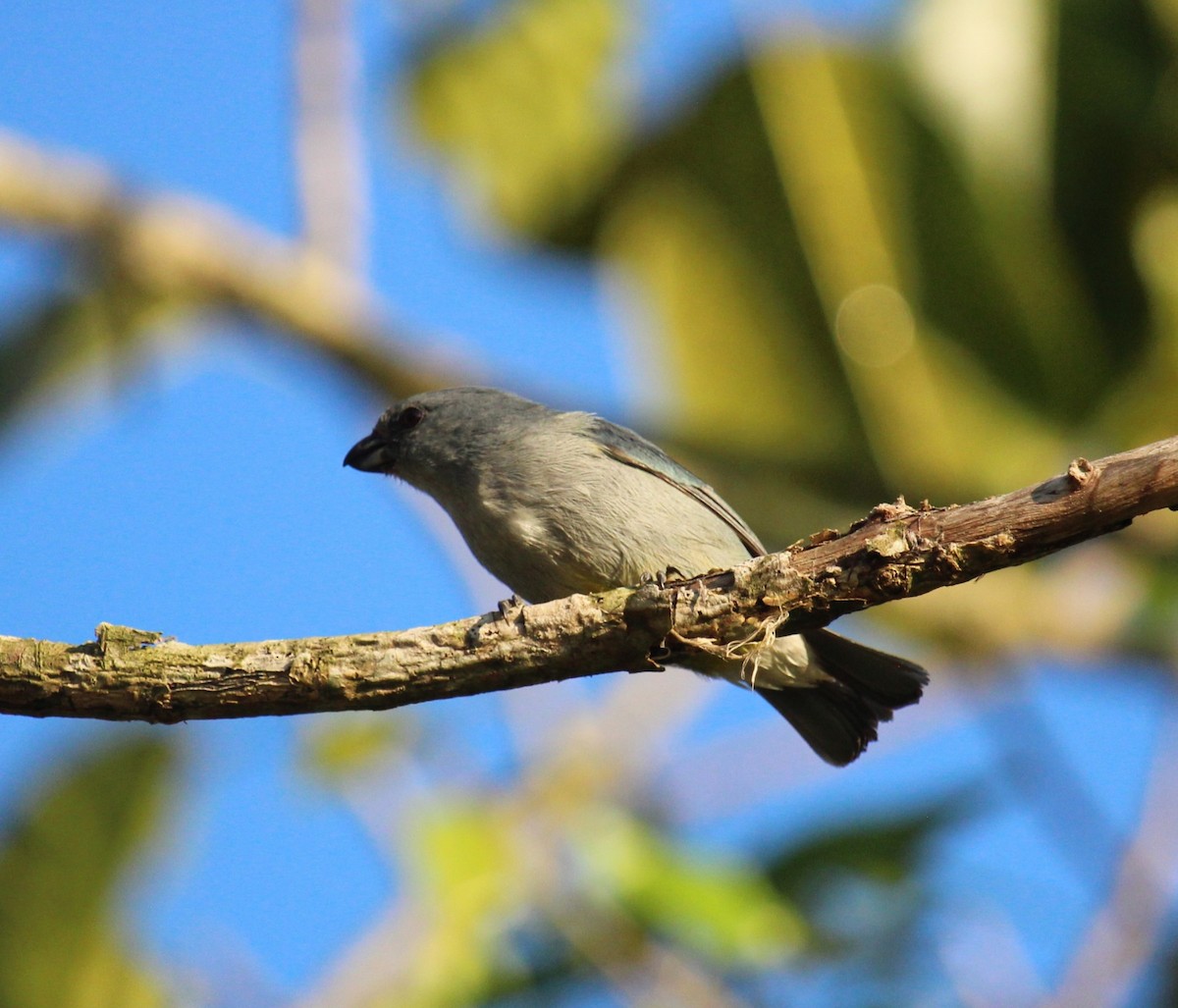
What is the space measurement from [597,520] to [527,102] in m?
4.81

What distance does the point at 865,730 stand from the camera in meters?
4.99

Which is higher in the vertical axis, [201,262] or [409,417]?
[201,262]

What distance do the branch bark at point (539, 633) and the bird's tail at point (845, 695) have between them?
1.41 meters

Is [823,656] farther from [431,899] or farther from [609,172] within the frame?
[609,172]

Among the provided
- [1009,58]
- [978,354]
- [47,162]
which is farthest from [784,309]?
[47,162]

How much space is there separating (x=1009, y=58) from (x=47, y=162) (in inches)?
211

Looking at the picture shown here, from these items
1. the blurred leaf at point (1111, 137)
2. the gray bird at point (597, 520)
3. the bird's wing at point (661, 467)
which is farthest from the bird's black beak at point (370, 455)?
the blurred leaf at point (1111, 137)

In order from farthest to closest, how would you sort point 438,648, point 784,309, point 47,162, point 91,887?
point 784,309 → point 47,162 → point 91,887 → point 438,648

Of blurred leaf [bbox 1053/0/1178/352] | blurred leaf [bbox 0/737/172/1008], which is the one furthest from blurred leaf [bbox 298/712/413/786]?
blurred leaf [bbox 1053/0/1178/352]

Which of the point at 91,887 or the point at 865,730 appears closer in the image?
the point at 865,730

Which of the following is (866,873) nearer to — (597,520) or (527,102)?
(597,520)

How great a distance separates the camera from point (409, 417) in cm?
548

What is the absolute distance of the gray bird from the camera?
4.41m

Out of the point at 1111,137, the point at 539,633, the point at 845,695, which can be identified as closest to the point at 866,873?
the point at 845,695
